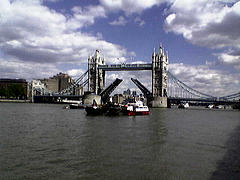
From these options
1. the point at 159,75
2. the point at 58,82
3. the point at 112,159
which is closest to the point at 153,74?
the point at 159,75

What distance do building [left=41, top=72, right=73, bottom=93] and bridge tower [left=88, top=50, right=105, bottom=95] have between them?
240 feet

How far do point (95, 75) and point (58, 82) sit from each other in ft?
270

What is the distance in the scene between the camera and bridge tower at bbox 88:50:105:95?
270ft

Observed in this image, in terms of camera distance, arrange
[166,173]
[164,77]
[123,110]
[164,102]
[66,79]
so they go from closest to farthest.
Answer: [166,173], [123,110], [164,102], [164,77], [66,79]

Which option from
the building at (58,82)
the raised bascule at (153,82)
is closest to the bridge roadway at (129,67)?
the raised bascule at (153,82)

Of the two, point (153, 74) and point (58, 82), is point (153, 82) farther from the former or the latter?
point (58, 82)

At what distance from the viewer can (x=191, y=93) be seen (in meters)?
84.2

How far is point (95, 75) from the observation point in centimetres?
8319

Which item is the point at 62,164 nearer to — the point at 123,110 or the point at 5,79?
the point at 123,110

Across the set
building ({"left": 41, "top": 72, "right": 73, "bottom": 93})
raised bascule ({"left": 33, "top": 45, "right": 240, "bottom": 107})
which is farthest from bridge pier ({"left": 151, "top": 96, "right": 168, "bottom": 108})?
building ({"left": 41, "top": 72, "right": 73, "bottom": 93})

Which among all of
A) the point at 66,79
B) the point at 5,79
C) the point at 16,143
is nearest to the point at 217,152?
the point at 16,143

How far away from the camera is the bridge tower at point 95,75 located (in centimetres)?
8231

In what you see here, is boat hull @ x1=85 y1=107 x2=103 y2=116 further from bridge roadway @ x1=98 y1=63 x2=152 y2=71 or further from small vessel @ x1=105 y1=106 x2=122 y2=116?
bridge roadway @ x1=98 y1=63 x2=152 y2=71

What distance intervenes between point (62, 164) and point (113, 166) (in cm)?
179
